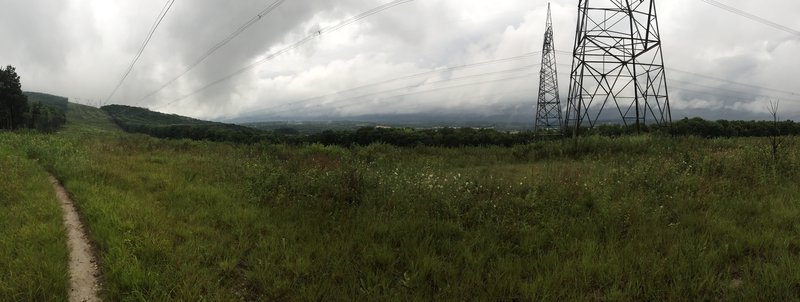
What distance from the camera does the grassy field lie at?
4469mm

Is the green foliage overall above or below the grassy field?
above

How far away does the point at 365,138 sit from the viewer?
59438 millimetres

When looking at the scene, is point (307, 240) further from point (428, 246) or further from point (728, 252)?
point (728, 252)

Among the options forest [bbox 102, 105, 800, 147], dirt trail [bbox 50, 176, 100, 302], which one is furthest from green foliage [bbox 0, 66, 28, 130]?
dirt trail [bbox 50, 176, 100, 302]

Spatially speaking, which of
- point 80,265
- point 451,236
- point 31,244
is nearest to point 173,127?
point 31,244

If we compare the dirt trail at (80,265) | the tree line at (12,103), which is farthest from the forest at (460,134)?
the dirt trail at (80,265)

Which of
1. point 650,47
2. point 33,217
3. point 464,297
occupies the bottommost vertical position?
point 464,297

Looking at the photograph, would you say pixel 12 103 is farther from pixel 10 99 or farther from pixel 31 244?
pixel 31 244

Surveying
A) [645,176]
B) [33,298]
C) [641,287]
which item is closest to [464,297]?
[641,287]

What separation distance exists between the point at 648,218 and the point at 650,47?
20170 mm

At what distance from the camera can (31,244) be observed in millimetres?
5605

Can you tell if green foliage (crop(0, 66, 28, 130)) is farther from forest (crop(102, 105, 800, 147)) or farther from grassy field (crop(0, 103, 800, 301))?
grassy field (crop(0, 103, 800, 301))

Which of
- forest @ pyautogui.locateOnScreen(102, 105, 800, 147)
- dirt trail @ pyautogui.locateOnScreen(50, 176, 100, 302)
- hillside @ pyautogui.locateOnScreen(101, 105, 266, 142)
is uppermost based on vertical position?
hillside @ pyautogui.locateOnScreen(101, 105, 266, 142)

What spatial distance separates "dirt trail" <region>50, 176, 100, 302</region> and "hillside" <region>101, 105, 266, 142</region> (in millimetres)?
46378
